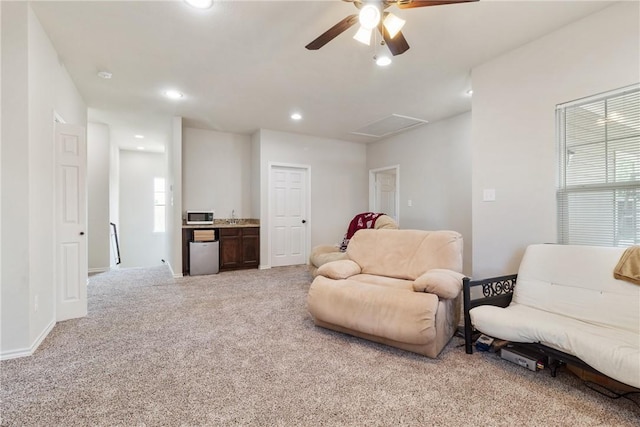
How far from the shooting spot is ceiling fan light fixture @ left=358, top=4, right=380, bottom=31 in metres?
1.81

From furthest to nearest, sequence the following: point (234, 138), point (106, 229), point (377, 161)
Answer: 1. point (377, 161)
2. point (234, 138)
3. point (106, 229)

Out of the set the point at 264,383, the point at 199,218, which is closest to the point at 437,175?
the point at 199,218

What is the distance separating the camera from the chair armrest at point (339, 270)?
2.84 metres

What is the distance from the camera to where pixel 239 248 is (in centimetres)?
549

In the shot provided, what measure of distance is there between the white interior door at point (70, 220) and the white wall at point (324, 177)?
9.25ft

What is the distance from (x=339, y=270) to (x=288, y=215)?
321cm

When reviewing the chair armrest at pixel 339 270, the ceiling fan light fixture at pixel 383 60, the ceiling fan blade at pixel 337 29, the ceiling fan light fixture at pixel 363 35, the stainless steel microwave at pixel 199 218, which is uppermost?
the ceiling fan light fixture at pixel 383 60

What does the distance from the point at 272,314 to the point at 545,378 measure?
7.48 feet

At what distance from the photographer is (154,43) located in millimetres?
2752

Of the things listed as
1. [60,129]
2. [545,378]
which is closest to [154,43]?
[60,129]

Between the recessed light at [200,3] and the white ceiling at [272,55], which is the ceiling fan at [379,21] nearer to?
the white ceiling at [272,55]

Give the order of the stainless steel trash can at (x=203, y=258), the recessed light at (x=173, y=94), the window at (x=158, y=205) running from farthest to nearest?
the window at (x=158, y=205) < the stainless steel trash can at (x=203, y=258) < the recessed light at (x=173, y=94)

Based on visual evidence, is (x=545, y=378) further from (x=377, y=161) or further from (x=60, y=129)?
(x=377, y=161)

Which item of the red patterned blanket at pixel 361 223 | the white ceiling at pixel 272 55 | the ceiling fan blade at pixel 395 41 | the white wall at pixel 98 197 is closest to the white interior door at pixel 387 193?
the red patterned blanket at pixel 361 223
